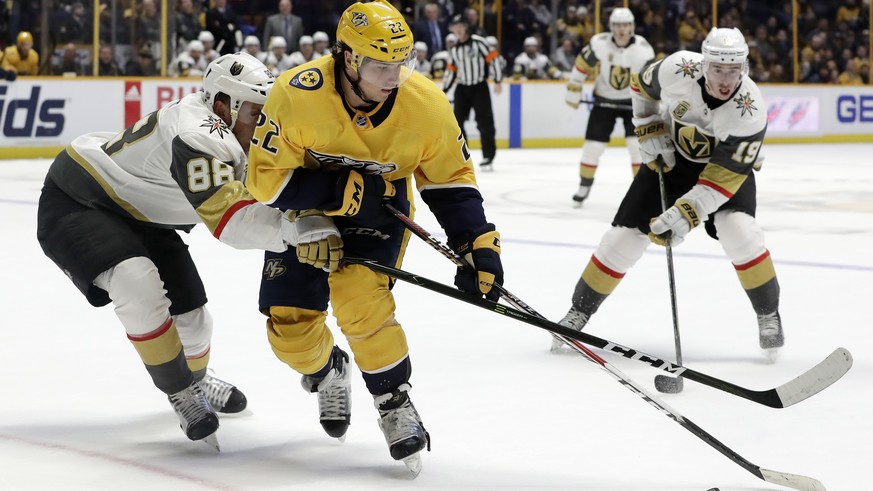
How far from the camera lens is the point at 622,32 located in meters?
8.06

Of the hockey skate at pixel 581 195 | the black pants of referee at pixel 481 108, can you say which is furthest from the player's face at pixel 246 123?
the black pants of referee at pixel 481 108

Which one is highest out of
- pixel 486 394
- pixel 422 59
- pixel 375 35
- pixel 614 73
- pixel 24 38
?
pixel 375 35

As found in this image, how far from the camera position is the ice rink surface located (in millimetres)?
2518

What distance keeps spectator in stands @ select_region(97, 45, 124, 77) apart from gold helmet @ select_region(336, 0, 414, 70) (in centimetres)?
892

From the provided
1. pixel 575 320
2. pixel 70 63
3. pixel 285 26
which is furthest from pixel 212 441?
pixel 285 26

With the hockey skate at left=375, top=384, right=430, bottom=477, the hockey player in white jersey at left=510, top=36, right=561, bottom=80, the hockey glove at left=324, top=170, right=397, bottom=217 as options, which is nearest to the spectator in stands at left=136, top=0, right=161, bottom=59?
the hockey player in white jersey at left=510, top=36, right=561, bottom=80

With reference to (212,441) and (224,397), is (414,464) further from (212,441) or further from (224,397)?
(224,397)

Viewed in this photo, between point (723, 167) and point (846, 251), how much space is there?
2467 millimetres

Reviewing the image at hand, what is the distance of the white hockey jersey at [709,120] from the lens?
3.58 metres

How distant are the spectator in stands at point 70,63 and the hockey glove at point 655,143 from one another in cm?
786

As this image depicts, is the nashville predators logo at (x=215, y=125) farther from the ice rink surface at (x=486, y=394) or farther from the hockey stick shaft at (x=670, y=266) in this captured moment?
the hockey stick shaft at (x=670, y=266)

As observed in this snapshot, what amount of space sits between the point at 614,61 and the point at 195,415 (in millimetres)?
5933

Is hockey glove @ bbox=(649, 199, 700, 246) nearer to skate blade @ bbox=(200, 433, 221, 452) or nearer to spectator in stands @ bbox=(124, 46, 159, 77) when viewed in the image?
skate blade @ bbox=(200, 433, 221, 452)

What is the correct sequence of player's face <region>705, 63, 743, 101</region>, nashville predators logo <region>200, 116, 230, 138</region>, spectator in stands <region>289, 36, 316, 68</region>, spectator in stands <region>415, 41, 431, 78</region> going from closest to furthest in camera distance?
nashville predators logo <region>200, 116, 230, 138</region>, player's face <region>705, 63, 743, 101</region>, spectator in stands <region>289, 36, 316, 68</region>, spectator in stands <region>415, 41, 431, 78</region>
